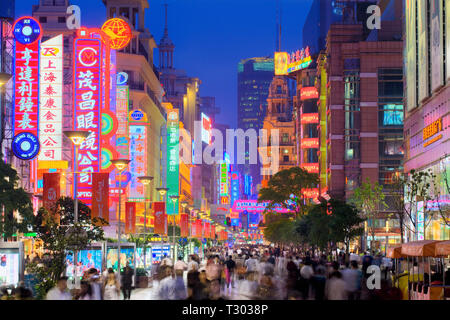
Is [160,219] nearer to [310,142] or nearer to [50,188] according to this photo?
[50,188]

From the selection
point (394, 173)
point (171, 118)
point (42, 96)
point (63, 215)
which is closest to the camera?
point (63, 215)

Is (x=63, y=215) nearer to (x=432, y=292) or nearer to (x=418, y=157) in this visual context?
(x=432, y=292)

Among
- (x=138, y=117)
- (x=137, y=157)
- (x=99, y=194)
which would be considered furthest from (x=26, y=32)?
(x=138, y=117)

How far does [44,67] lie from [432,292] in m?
48.7

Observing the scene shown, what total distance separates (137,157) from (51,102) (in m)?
47.4

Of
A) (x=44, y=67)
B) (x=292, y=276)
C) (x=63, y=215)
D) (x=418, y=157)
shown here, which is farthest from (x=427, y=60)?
(x=292, y=276)

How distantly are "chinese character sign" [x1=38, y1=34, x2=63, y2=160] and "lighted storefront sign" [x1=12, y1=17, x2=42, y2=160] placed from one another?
332 inches

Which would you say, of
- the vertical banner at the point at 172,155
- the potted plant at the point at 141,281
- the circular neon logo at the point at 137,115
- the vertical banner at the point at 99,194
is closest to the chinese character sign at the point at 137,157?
the circular neon logo at the point at 137,115

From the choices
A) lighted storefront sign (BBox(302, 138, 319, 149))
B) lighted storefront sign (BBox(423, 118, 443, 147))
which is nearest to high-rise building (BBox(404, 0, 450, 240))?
lighted storefront sign (BBox(423, 118, 443, 147))

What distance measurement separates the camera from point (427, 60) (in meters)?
80.3

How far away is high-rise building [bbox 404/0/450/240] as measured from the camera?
72.5 metres

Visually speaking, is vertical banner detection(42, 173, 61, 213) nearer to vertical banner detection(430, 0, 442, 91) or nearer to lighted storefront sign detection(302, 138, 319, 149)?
vertical banner detection(430, 0, 442, 91)

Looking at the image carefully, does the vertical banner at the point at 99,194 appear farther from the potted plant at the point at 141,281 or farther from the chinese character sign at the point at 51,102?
the chinese character sign at the point at 51,102

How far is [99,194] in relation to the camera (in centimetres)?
4572
